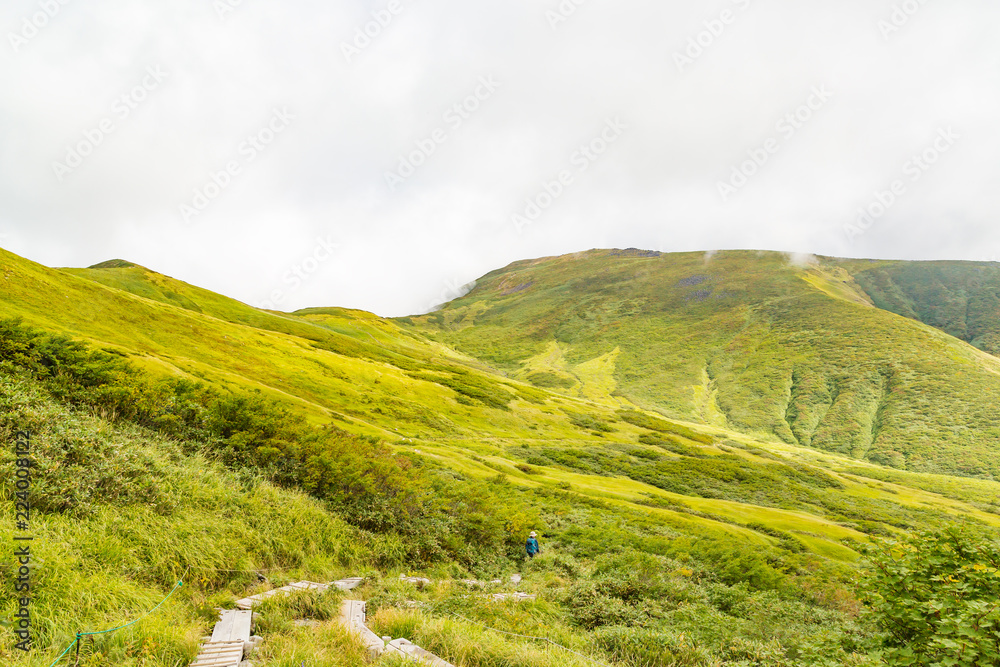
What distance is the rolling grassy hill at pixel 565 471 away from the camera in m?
12.0

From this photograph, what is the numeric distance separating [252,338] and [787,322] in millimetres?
198380

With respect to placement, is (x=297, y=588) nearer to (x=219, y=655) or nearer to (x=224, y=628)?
(x=224, y=628)

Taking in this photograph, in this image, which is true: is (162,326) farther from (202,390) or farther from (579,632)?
(579,632)

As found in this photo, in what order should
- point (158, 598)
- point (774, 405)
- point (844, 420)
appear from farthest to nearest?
point (774, 405) → point (844, 420) → point (158, 598)

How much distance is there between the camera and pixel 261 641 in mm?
8695

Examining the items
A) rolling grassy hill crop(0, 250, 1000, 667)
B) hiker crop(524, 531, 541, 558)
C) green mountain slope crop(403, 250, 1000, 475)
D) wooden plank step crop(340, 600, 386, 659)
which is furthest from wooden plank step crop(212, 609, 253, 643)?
green mountain slope crop(403, 250, 1000, 475)

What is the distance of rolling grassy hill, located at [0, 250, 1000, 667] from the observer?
1202 cm

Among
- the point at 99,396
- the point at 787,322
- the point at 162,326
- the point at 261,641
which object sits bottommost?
the point at 261,641

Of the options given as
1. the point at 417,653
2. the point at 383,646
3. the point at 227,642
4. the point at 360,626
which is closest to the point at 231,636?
the point at 227,642

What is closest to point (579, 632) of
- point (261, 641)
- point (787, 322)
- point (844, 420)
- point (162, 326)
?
point (261, 641)

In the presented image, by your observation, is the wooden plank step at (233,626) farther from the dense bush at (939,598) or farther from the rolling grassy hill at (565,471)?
the dense bush at (939,598)

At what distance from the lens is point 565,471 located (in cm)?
4788

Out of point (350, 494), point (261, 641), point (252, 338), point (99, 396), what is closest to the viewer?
point (261, 641)

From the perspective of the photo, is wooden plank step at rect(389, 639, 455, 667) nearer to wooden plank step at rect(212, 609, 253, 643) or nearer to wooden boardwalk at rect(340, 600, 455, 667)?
wooden boardwalk at rect(340, 600, 455, 667)
